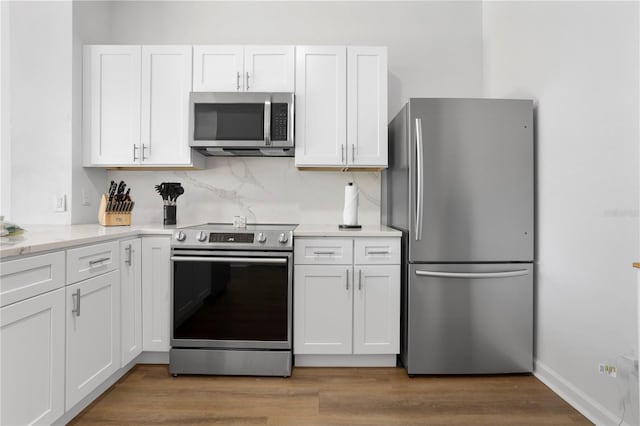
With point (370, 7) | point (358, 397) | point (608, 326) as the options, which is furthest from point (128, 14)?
point (608, 326)

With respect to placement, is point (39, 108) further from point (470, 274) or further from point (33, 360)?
point (470, 274)

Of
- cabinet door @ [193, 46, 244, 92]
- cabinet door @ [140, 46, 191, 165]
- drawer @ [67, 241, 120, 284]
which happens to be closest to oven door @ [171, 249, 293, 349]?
drawer @ [67, 241, 120, 284]

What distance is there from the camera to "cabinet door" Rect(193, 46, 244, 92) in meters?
2.75

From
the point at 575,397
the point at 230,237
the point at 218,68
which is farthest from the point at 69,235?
the point at 575,397

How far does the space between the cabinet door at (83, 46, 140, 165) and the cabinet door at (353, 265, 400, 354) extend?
1.93m

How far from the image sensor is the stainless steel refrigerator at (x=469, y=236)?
235cm

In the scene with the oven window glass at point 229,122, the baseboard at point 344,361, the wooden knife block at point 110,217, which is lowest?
the baseboard at point 344,361

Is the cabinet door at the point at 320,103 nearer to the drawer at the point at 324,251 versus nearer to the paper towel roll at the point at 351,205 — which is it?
the paper towel roll at the point at 351,205

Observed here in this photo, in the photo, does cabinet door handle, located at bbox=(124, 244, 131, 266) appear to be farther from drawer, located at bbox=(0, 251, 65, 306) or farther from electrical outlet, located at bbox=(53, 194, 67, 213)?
electrical outlet, located at bbox=(53, 194, 67, 213)

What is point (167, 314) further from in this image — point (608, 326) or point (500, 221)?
point (608, 326)

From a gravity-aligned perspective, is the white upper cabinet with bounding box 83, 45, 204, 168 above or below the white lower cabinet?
above

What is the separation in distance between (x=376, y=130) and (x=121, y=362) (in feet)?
7.46

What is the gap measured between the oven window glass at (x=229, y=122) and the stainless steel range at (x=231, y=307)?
2.38ft

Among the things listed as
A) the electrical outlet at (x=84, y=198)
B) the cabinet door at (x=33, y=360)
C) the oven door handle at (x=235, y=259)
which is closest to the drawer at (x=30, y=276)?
the cabinet door at (x=33, y=360)
